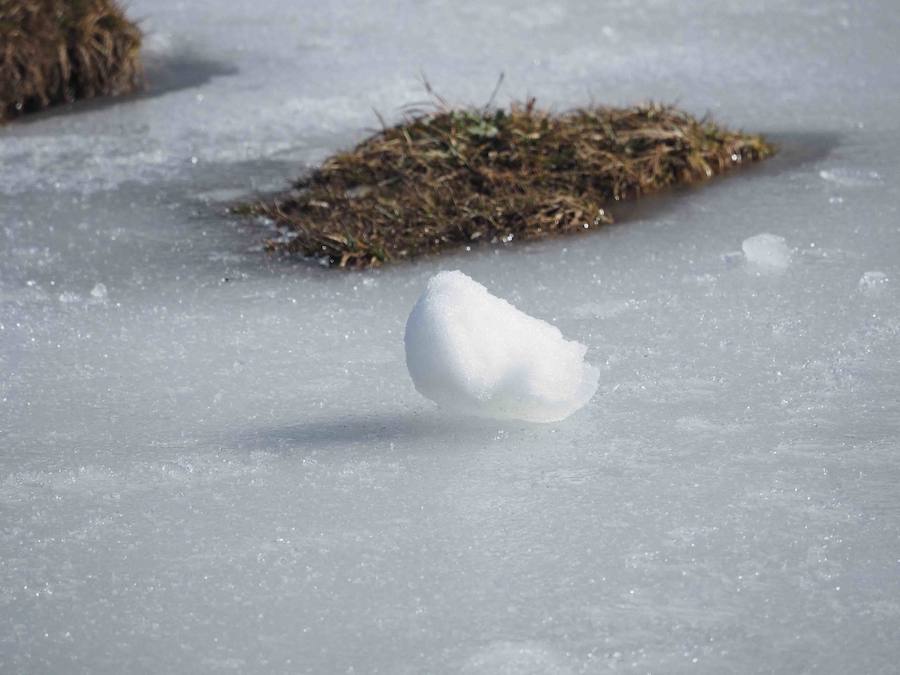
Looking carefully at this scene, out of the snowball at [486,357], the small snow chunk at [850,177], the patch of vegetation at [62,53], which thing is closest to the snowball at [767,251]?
the small snow chunk at [850,177]

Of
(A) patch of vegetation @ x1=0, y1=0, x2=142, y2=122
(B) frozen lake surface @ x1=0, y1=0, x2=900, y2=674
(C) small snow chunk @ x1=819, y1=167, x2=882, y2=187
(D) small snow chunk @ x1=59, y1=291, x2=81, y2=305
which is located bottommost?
(B) frozen lake surface @ x1=0, y1=0, x2=900, y2=674

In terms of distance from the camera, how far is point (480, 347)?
2732 millimetres

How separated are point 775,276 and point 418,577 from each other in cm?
177

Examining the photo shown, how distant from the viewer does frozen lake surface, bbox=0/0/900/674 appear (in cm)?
222

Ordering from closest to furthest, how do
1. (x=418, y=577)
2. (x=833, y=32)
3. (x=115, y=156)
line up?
(x=418, y=577) → (x=115, y=156) → (x=833, y=32)

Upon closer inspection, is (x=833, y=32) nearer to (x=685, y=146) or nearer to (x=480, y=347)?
(x=685, y=146)

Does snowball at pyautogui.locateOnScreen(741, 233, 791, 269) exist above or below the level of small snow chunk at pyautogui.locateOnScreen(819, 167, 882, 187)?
below

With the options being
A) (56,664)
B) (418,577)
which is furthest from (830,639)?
(56,664)

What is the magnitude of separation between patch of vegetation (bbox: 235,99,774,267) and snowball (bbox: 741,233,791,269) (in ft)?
1.96

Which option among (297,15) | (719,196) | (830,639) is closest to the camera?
(830,639)

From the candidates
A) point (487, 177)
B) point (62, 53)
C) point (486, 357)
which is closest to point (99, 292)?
point (487, 177)

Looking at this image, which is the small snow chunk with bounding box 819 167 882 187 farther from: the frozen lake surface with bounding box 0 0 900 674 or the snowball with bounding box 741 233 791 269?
the snowball with bounding box 741 233 791 269

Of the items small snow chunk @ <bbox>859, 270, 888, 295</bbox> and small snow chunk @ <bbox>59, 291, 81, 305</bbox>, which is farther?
small snow chunk @ <bbox>59, 291, 81, 305</bbox>

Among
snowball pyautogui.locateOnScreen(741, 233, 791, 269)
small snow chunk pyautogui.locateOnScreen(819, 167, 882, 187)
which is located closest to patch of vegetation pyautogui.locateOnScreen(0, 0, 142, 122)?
small snow chunk pyautogui.locateOnScreen(819, 167, 882, 187)
